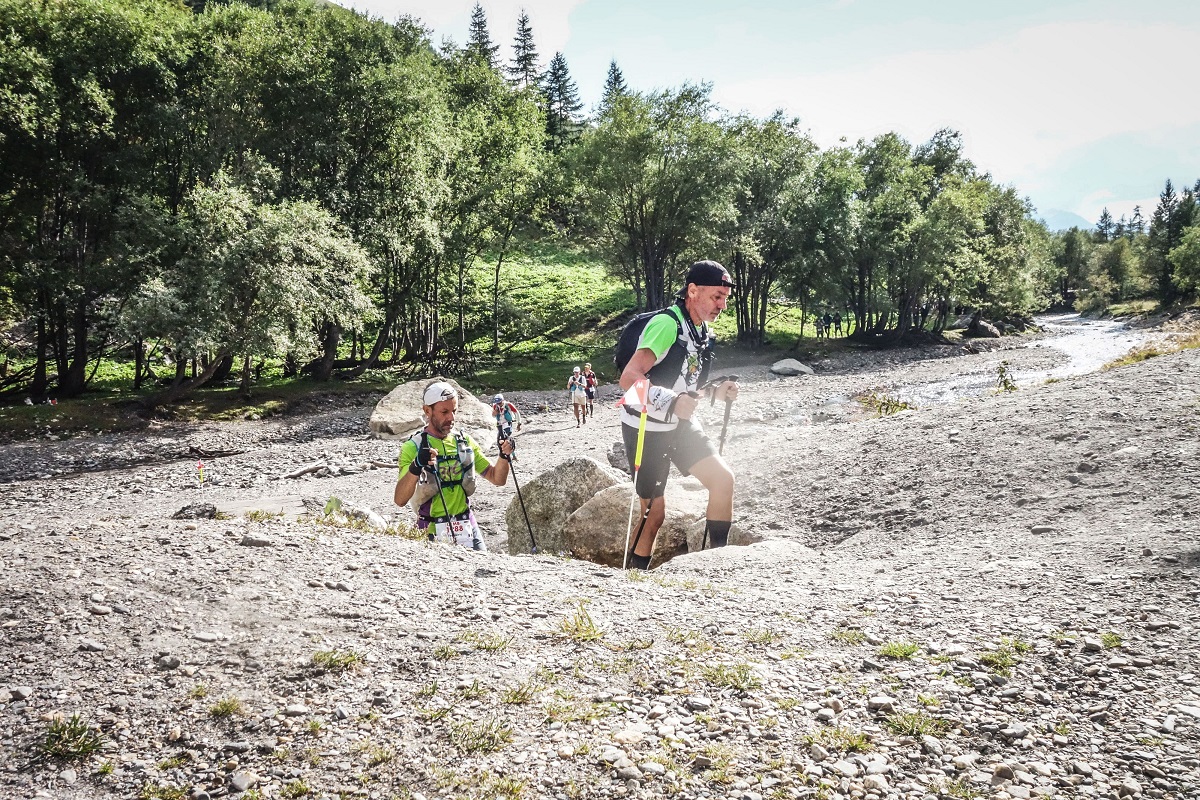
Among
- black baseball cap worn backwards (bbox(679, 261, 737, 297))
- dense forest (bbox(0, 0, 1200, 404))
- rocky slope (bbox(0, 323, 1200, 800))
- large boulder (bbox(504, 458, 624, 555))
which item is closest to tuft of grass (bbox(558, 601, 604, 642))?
rocky slope (bbox(0, 323, 1200, 800))

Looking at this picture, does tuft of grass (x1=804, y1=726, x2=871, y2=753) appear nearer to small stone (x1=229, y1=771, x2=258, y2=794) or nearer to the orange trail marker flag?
small stone (x1=229, y1=771, x2=258, y2=794)

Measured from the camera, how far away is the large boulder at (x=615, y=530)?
11.1m

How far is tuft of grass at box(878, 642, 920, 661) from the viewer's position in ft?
18.3

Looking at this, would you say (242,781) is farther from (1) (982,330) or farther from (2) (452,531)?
(1) (982,330)

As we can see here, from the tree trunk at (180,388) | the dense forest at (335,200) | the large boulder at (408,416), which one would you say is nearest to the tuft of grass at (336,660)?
the large boulder at (408,416)

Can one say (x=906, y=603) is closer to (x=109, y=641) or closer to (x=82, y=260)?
(x=109, y=641)

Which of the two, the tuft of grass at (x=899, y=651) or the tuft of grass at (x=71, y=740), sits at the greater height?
the tuft of grass at (x=71, y=740)

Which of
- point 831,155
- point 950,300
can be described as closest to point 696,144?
point 831,155

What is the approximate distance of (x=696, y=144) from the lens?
4934cm

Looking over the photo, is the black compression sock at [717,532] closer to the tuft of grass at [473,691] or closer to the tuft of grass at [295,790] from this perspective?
the tuft of grass at [473,691]

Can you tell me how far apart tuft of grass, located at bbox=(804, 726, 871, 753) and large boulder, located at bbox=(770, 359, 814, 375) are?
47.1 meters

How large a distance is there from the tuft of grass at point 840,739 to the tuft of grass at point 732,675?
615 mm

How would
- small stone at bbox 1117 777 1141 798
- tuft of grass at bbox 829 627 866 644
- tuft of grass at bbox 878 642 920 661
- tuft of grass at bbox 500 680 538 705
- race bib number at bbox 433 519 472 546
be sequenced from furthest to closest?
race bib number at bbox 433 519 472 546, tuft of grass at bbox 829 627 866 644, tuft of grass at bbox 878 642 920 661, tuft of grass at bbox 500 680 538 705, small stone at bbox 1117 777 1141 798

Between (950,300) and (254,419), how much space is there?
205 ft
